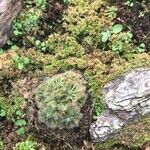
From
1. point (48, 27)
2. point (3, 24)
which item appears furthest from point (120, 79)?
point (3, 24)

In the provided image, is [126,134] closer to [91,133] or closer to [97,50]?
[91,133]

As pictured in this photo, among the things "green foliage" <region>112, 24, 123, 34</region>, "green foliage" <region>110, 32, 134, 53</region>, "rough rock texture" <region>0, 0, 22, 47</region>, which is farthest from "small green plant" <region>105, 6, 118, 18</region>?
"rough rock texture" <region>0, 0, 22, 47</region>

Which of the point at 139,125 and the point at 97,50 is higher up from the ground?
the point at 97,50

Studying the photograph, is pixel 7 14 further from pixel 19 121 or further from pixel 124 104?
pixel 124 104

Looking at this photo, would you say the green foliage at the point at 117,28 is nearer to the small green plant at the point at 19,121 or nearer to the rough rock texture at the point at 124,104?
the rough rock texture at the point at 124,104

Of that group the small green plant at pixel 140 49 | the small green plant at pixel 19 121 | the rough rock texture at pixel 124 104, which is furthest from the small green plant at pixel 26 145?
the small green plant at pixel 140 49

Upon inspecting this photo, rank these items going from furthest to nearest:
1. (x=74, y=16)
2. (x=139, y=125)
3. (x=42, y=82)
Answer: (x=74, y=16) → (x=42, y=82) → (x=139, y=125)

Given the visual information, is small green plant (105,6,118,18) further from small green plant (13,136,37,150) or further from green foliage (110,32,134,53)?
small green plant (13,136,37,150)
